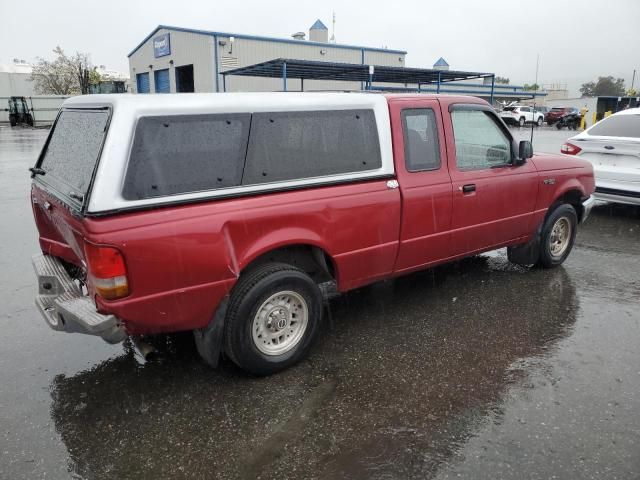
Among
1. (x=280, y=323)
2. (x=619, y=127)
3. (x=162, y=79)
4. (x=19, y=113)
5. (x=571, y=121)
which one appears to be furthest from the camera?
(x=162, y=79)

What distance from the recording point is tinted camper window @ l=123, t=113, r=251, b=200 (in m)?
2.90

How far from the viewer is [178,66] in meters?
33.8

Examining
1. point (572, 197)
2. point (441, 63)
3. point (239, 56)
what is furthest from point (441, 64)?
point (572, 197)

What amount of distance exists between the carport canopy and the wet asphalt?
1608cm

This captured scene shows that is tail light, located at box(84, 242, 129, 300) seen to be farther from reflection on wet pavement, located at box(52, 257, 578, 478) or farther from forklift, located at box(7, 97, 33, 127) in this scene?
forklift, located at box(7, 97, 33, 127)

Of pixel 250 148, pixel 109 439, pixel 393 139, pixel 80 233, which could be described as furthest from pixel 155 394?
pixel 393 139

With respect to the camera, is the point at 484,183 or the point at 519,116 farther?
the point at 519,116

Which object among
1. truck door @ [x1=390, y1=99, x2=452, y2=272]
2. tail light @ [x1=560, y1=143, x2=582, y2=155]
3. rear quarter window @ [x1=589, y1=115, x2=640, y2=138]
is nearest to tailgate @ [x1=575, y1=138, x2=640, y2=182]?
tail light @ [x1=560, y1=143, x2=582, y2=155]

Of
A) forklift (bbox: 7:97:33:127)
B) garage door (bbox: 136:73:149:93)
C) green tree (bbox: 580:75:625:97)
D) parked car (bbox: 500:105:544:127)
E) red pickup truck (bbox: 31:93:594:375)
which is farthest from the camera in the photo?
green tree (bbox: 580:75:625:97)

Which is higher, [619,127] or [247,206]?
[619,127]

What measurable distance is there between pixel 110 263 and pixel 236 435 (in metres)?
1.20

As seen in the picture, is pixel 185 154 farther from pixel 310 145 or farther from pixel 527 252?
pixel 527 252

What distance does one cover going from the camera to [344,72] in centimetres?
2395

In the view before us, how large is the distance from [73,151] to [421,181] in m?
2.59
